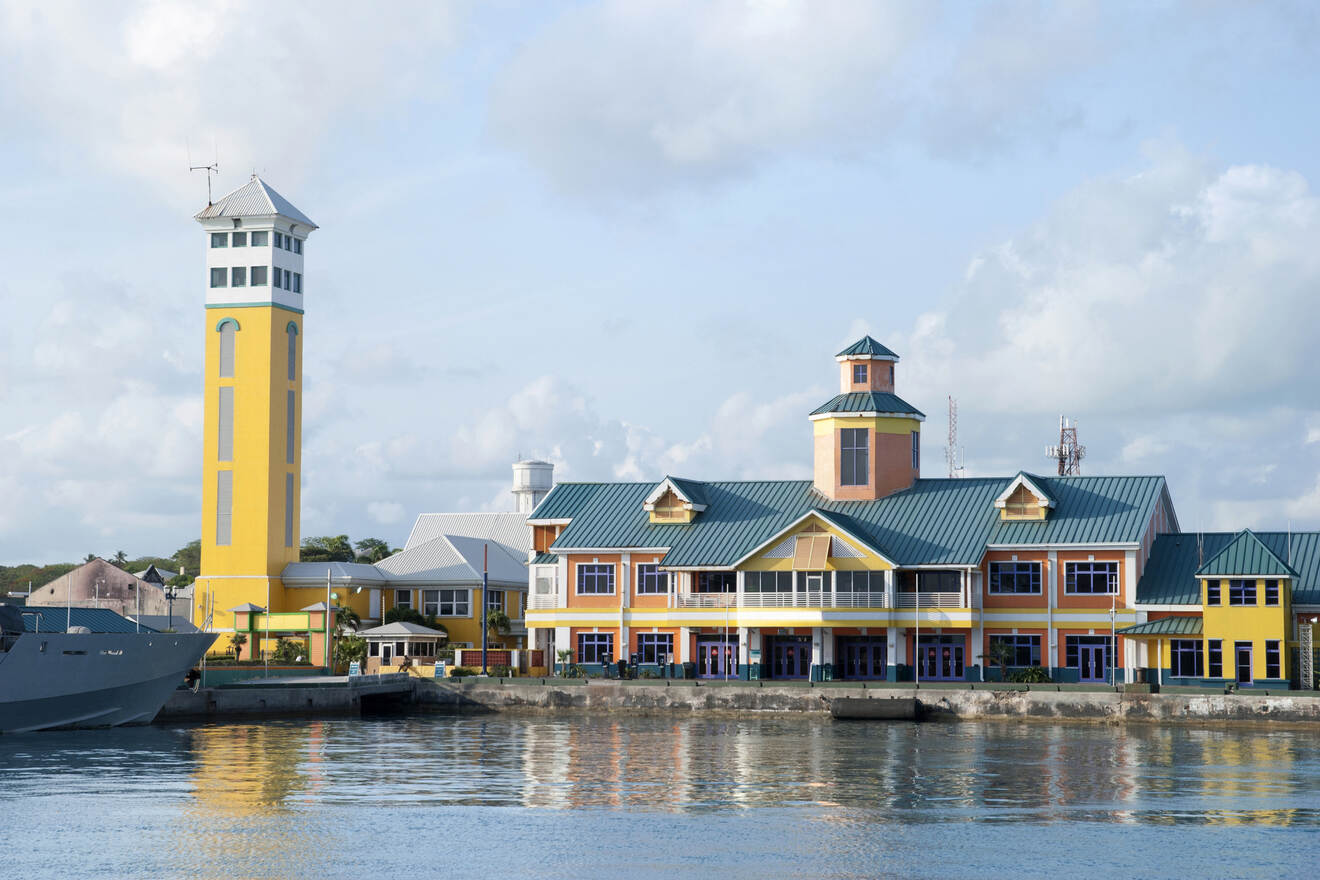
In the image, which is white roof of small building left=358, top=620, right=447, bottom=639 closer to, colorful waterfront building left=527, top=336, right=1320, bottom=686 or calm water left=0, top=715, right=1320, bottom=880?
colorful waterfront building left=527, top=336, right=1320, bottom=686

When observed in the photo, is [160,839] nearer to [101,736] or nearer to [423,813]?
[423,813]

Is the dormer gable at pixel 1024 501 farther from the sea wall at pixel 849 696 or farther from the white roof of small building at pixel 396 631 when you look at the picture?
the white roof of small building at pixel 396 631

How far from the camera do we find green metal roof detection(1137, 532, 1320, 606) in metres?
70.3

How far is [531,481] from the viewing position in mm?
119062

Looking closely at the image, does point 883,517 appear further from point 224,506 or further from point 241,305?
point 241,305

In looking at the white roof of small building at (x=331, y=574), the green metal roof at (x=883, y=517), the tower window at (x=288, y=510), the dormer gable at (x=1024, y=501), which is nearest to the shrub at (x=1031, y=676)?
the green metal roof at (x=883, y=517)

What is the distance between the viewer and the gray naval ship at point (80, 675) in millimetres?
58188

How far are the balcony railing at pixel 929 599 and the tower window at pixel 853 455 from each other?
7.81 metres

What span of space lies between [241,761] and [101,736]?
1187cm

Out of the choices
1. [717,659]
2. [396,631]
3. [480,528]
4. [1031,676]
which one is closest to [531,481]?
[480,528]

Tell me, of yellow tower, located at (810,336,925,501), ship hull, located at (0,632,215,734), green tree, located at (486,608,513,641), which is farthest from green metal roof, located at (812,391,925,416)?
ship hull, located at (0,632,215,734)

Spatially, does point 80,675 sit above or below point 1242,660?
below

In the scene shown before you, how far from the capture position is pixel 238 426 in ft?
313

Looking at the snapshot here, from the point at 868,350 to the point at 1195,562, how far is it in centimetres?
1739
